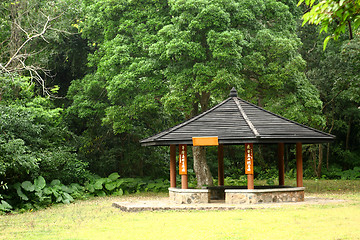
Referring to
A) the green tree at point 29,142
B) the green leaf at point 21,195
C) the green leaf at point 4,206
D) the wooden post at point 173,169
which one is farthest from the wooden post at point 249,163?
the green leaf at point 4,206

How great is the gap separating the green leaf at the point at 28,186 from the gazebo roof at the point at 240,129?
4.26 metres

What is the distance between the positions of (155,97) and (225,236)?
13.0 metres

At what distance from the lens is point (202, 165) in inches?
829

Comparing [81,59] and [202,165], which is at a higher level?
[81,59]

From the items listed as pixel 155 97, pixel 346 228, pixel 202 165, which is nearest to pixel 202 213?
pixel 346 228

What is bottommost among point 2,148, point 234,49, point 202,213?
point 202,213

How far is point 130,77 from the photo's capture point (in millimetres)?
19516

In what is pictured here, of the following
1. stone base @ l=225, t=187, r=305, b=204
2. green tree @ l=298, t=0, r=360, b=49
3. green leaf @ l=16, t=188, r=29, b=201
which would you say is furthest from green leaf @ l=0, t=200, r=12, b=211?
green tree @ l=298, t=0, r=360, b=49

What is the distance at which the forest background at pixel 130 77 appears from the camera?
57.1 ft

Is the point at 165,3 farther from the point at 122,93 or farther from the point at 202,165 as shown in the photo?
the point at 202,165

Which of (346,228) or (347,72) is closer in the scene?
(346,228)

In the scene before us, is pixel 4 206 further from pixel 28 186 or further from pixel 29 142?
pixel 29 142

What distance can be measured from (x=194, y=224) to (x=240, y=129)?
4.96 meters

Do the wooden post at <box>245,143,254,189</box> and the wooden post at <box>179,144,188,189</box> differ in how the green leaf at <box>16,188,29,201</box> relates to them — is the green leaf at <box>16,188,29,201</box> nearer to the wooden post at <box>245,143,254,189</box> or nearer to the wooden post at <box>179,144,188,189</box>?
the wooden post at <box>179,144,188,189</box>
